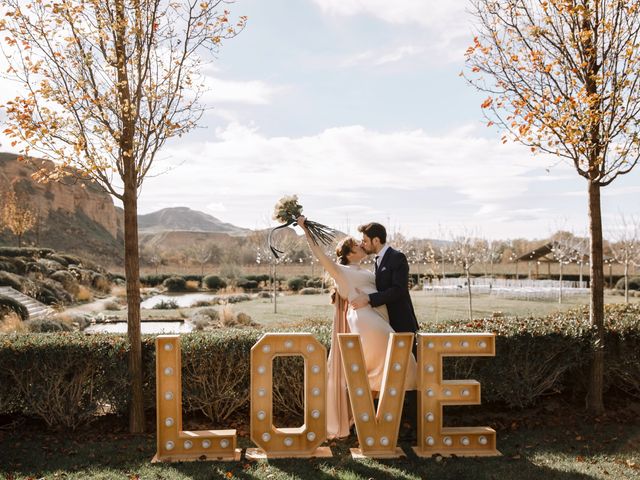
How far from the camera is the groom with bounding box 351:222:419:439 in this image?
5.30m

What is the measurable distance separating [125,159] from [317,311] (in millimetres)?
14553

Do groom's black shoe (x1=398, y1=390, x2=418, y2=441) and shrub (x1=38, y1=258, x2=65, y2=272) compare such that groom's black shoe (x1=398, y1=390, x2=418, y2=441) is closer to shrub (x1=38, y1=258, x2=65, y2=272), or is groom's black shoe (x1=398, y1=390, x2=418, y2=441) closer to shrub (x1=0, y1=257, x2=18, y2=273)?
shrub (x1=0, y1=257, x2=18, y2=273)

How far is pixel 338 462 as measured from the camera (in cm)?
504

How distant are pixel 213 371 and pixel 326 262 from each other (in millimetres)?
1873

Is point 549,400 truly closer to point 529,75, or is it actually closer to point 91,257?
point 529,75

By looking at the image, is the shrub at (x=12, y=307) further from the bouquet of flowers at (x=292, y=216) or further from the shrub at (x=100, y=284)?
the shrub at (x=100, y=284)

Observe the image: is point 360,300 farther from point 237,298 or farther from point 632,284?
point 632,284

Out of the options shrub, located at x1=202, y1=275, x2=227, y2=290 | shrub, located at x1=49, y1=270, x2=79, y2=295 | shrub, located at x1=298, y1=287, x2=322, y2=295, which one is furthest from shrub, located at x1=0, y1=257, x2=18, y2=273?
shrub, located at x1=298, y1=287, x2=322, y2=295

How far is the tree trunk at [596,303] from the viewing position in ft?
21.0

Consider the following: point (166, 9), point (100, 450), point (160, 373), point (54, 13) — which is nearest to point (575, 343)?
point (160, 373)

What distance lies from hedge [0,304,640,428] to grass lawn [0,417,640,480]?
39 centimetres

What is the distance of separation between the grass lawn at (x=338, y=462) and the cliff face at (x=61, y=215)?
66628mm

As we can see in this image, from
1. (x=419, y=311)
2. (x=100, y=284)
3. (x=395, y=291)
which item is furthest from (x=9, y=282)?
(x=395, y=291)

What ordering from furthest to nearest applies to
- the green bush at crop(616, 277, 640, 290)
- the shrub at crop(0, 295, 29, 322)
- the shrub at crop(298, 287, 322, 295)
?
the green bush at crop(616, 277, 640, 290), the shrub at crop(298, 287, 322, 295), the shrub at crop(0, 295, 29, 322)
